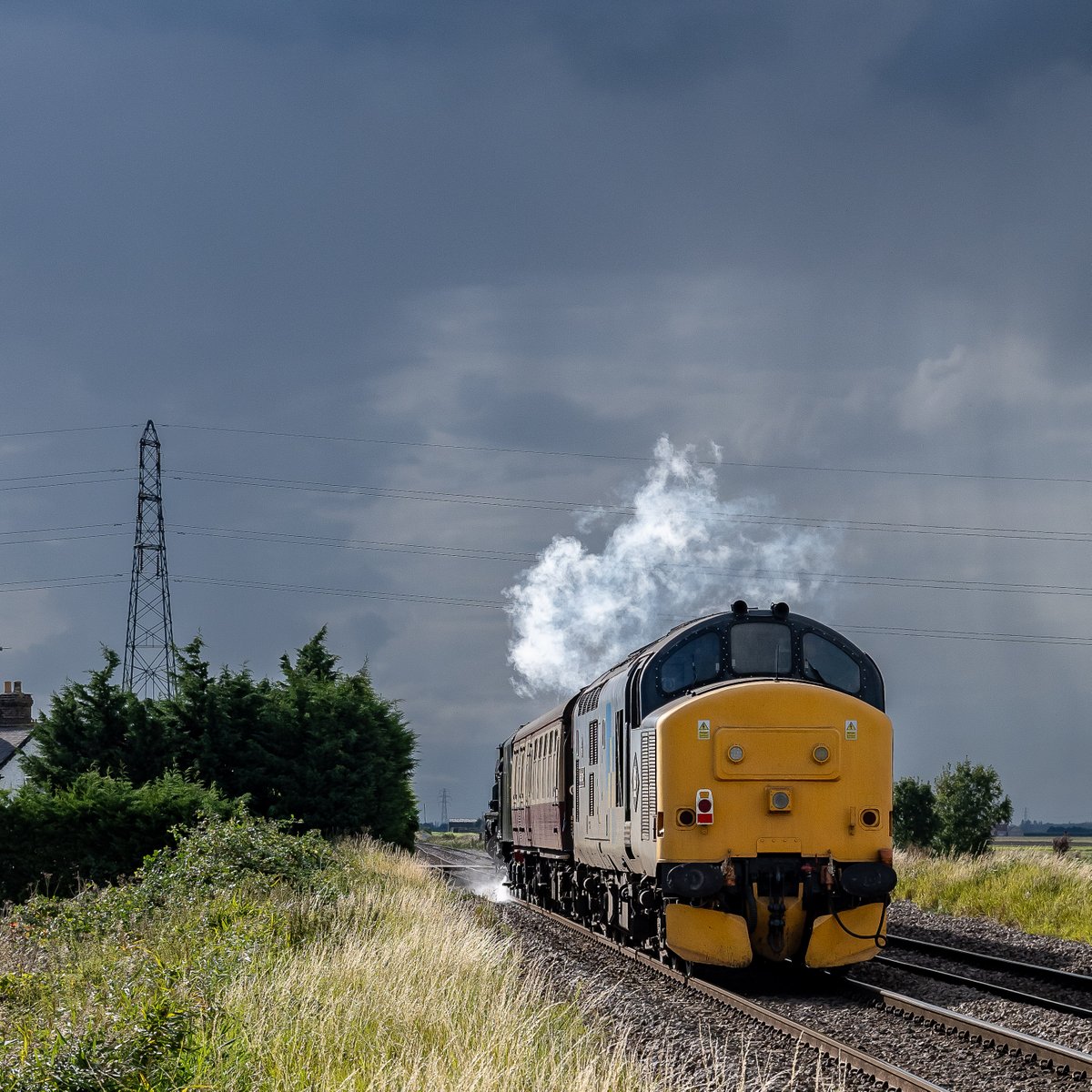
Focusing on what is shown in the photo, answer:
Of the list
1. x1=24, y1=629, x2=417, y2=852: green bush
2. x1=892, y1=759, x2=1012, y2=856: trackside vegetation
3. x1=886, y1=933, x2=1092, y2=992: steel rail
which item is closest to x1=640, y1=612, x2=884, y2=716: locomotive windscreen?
x1=886, y1=933, x2=1092, y2=992: steel rail

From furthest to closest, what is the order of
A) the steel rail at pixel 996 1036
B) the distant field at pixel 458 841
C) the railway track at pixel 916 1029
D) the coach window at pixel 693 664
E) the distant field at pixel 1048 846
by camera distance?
1. the distant field at pixel 458 841
2. the distant field at pixel 1048 846
3. the coach window at pixel 693 664
4. the steel rail at pixel 996 1036
5. the railway track at pixel 916 1029

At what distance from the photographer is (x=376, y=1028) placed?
30.5ft

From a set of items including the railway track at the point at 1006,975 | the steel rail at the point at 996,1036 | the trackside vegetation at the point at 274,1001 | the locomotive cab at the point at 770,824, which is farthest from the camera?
the locomotive cab at the point at 770,824

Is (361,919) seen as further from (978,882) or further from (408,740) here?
(408,740)

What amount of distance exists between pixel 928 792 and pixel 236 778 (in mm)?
30533

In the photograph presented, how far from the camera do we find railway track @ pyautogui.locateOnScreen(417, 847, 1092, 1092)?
9789 mm

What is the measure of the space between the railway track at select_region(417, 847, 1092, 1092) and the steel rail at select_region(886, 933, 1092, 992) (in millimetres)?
29

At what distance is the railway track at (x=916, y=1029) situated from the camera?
9.79 metres

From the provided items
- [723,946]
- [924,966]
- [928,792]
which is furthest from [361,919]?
[928,792]

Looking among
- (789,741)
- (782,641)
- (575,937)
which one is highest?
(782,641)

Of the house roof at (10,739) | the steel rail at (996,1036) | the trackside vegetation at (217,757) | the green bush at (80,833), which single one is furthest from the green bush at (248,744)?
the steel rail at (996,1036)

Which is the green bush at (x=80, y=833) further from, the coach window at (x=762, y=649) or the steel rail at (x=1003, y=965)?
the coach window at (x=762, y=649)

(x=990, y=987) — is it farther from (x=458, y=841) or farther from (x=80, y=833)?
(x=458, y=841)

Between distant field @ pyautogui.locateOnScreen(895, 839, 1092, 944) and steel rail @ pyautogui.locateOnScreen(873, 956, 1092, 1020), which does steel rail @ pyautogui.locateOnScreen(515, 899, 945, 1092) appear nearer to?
steel rail @ pyautogui.locateOnScreen(873, 956, 1092, 1020)
